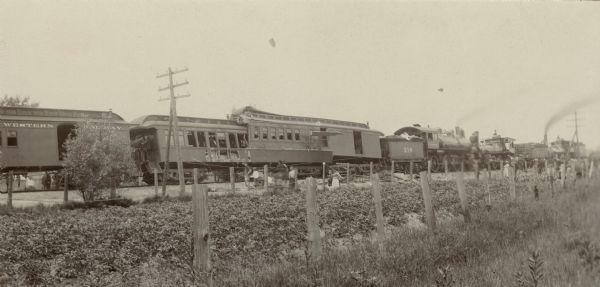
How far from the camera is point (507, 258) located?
5.70m

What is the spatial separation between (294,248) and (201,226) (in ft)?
15.4

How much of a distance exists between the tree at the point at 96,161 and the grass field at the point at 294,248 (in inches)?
151

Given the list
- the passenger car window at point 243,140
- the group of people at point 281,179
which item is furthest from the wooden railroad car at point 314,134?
the group of people at point 281,179

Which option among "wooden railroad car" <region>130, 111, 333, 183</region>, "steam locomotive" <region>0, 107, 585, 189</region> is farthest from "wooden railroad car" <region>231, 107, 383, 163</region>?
"wooden railroad car" <region>130, 111, 333, 183</region>

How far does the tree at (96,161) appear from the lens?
663 inches

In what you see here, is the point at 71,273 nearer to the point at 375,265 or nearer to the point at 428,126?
the point at 375,265

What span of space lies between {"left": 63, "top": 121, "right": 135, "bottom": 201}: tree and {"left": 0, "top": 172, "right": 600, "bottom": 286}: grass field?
3848mm

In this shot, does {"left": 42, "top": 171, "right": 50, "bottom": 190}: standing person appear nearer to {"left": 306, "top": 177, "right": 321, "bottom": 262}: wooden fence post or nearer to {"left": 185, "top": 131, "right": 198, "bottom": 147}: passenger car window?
{"left": 185, "top": 131, "right": 198, "bottom": 147}: passenger car window

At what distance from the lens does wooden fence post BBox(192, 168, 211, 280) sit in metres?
4.31

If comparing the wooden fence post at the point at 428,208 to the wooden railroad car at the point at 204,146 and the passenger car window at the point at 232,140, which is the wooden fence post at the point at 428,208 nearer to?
the wooden railroad car at the point at 204,146

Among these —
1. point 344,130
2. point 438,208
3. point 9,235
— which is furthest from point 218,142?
point 9,235

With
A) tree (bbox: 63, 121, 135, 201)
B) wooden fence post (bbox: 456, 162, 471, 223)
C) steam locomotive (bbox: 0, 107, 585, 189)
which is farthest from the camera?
steam locomotive (bbox: 0, 107, 585, 189)

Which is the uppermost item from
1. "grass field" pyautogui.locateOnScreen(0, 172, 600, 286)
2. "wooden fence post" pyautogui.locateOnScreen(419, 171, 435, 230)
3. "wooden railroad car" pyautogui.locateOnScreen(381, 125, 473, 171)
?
"wooden railroad car" pyautogui.locateOnScreen(381, 125, 473, 171)

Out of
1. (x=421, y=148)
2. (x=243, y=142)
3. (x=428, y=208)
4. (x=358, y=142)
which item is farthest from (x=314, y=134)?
(x=428, y=208)
